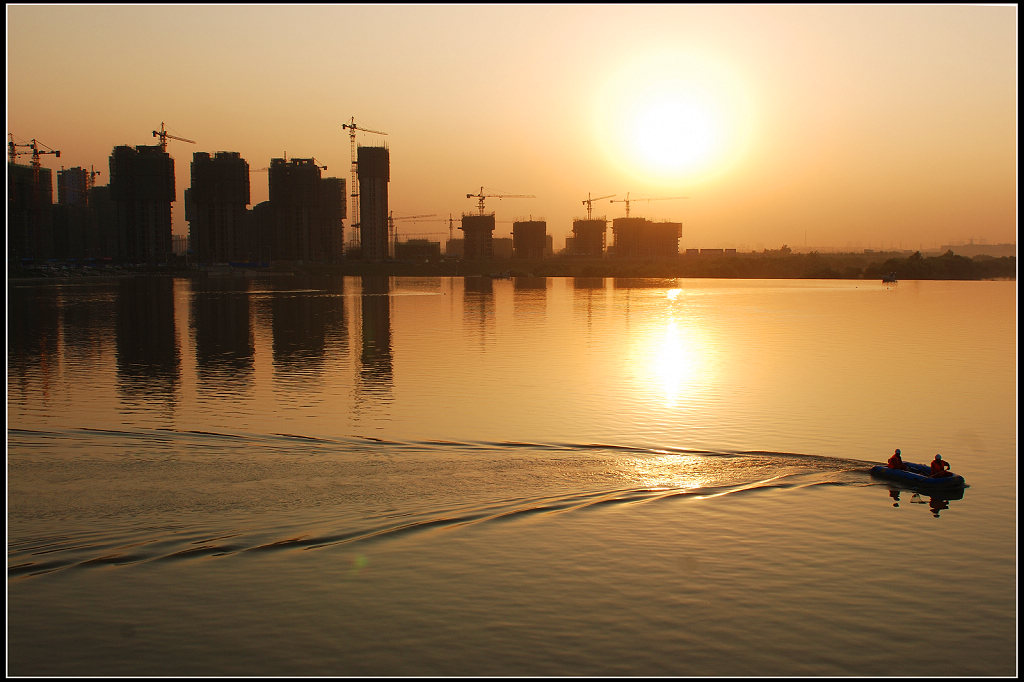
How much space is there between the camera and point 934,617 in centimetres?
1798

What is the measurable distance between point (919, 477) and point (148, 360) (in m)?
47.5

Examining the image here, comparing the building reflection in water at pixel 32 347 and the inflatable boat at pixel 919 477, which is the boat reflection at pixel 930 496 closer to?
the inflatable boat at pixel 919 477

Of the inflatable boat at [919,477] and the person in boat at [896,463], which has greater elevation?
the person in boat at [896,463]

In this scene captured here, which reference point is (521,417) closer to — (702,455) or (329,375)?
(702,455)

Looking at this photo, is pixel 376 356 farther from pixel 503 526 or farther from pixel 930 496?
pixel 930 496

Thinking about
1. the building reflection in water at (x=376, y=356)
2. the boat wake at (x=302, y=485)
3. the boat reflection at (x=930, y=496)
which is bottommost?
the boat reflection at (x=930, y=496)

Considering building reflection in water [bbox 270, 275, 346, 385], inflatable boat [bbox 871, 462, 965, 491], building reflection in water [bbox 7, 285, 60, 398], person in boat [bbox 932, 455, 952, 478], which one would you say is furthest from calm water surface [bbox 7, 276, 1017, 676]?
building reflection in water [bbox 270, 275, 346, 385]

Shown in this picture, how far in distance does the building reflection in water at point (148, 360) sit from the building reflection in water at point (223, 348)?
67.9 inches

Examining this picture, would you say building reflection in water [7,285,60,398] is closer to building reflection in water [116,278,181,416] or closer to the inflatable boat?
building reflection in water [116,278,181,416]

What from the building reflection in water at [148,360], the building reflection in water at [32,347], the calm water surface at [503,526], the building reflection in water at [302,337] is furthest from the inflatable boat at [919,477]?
the building reflection in water at [32,347]

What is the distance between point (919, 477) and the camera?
2694 centimetres

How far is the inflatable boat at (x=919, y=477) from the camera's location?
87.8 feet

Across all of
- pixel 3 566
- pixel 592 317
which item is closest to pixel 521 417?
pixel 3 566

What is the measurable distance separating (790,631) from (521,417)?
21132 millimetres
